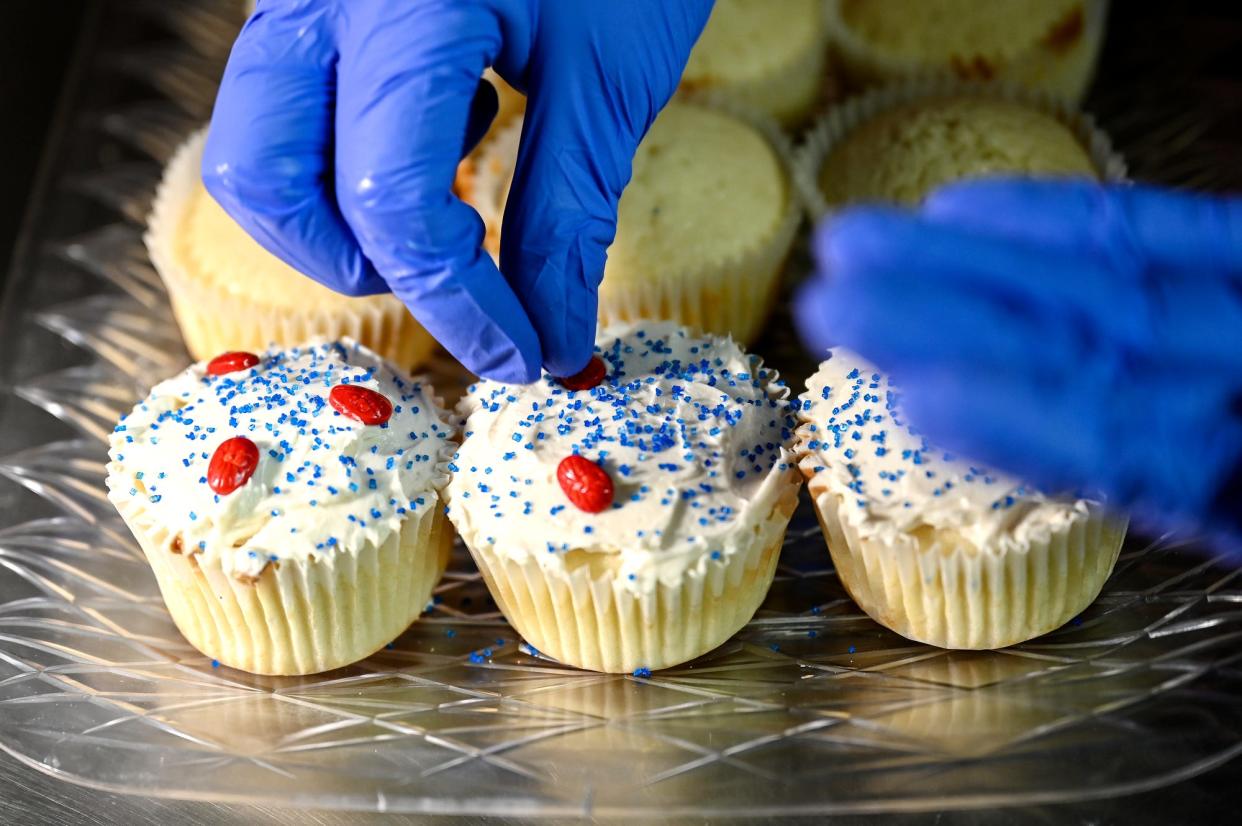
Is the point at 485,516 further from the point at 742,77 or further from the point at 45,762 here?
the point at 742,77

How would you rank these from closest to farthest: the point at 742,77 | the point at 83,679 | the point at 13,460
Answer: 1. the point at 83,679
2. the point at 13,460
3. the point at 742,77

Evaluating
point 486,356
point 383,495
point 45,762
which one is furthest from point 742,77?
point 45,762

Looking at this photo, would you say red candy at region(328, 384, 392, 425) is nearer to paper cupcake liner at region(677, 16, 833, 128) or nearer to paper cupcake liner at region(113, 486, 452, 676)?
paper cupcake liner at region(113, 486, 452, 676)

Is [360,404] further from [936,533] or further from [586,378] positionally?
[936,533]

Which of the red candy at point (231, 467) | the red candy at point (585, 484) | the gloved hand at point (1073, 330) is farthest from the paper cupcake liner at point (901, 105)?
the red candy at point (231, 467)

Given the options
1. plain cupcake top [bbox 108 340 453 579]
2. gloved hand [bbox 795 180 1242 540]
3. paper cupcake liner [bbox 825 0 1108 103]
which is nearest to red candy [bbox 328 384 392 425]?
plain cupcake top [bbox 108 340 453 579]

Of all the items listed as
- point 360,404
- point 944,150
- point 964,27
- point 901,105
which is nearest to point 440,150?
point 360,404
